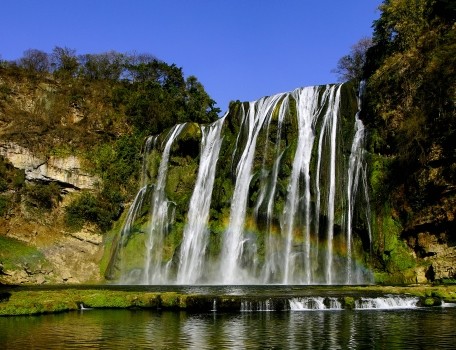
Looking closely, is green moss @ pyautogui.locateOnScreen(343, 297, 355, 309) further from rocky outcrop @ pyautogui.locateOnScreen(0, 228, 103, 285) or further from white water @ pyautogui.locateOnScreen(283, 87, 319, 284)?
rocky outcrop @ pyautogui.locateOnScreen(0, 228, 103, 285)

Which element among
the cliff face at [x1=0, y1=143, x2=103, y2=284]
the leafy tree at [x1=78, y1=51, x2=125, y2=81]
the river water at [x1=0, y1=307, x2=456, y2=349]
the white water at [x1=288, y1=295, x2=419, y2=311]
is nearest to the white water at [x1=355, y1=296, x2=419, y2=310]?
the white water at [x1=288, y1=295, x2=419, y2=311]

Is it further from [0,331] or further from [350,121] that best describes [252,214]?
[0,331]

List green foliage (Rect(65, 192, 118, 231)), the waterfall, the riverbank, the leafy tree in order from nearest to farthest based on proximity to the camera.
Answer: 1. the riverbank
2. the waterfall
3. green foliage (Rect(65, 192, 118, 231))
4. the leafy tree

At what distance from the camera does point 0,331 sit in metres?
16.2

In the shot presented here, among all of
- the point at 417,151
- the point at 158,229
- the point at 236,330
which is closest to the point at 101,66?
the point at 158,229

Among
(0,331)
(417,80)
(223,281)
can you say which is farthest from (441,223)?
(0,331)

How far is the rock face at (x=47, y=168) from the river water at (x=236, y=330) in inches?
1130

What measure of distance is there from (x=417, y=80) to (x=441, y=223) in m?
10.1

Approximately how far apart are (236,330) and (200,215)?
82.4ft

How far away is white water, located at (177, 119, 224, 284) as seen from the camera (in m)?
38.8

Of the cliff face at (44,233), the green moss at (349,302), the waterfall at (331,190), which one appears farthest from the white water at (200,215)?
the green moss at (349,302)

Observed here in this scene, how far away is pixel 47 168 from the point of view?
4781 centimetres

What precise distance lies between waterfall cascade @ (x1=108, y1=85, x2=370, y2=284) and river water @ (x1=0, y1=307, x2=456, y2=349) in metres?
14.5

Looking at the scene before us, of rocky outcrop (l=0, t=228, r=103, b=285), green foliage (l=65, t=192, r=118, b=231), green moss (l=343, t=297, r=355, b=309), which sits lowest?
green moss (l=343, t=297, r=355, b=309)
